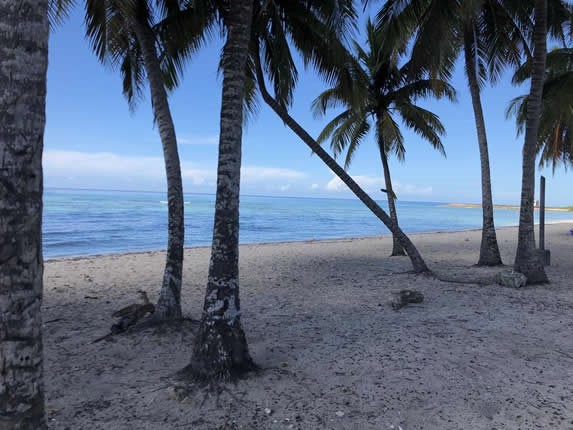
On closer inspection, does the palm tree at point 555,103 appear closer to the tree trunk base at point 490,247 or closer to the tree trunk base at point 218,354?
the tree trunk base at point 490,247

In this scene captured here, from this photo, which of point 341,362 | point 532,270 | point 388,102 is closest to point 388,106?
point 388,102

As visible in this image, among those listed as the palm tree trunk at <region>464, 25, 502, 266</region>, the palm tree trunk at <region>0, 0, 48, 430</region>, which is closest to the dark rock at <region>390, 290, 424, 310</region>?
the palm tree trunk at <region>464, 25, 502, 266</region>

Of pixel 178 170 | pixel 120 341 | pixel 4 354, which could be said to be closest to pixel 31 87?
pixel 4 354

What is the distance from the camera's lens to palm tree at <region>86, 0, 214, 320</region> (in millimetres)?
5227

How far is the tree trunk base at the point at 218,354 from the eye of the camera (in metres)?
3.67

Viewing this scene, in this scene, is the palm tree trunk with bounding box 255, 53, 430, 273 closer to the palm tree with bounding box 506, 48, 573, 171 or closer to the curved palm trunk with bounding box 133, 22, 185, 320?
the curved palm trunk with bounding box 133, 22, 185, 320

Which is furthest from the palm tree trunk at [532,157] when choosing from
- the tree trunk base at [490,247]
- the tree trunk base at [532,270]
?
the tree trunk base at [490,247]

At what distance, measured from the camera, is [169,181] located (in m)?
5.26

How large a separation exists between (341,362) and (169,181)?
3.14 metres

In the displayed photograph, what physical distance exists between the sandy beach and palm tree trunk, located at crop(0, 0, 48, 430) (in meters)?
1.42

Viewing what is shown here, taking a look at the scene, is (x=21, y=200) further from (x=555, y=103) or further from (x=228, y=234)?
(x=555, y=103)

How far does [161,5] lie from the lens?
18.8ft

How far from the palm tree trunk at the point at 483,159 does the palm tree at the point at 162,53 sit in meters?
6.48

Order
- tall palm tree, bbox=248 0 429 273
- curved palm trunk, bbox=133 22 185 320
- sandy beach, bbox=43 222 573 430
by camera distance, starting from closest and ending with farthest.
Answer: sandy beach, bbox=43 222 573 430 → curved palm trunk, bbox=133 22 185 320 → tall palm tree, bbox=248 0 429 273
